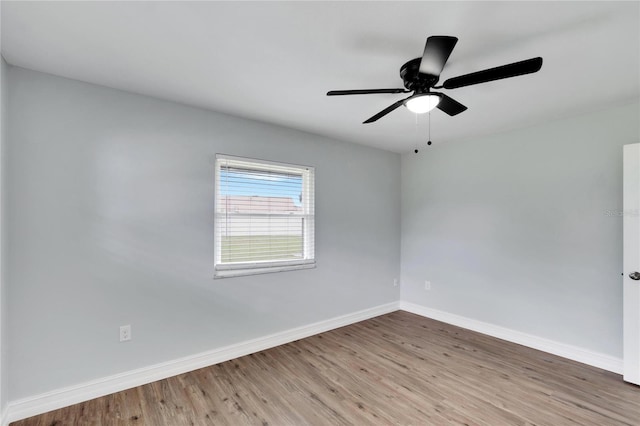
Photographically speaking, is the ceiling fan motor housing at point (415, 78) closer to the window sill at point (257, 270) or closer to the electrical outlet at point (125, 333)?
the window sill at point (257, 270)

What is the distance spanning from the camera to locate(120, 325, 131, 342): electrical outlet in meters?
2.36

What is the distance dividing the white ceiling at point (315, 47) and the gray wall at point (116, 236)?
304 millimetres

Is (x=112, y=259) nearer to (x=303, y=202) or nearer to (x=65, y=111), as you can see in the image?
(x=65, y=111)

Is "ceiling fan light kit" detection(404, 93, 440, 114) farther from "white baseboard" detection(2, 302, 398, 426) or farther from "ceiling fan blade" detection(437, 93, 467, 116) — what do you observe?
"white baseboard" detection(2, 302, 398, 426)

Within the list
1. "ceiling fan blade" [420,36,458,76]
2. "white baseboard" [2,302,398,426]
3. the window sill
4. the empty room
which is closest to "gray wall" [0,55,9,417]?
the empty room

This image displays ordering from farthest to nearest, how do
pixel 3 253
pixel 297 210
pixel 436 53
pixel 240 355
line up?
pixel 297 210 → pixel 240 355 → pixel 3 253 → pixel 436 53

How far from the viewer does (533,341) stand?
3.16 meters

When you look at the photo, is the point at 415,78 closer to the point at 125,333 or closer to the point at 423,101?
the point at 423,101

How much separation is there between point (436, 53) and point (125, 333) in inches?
116

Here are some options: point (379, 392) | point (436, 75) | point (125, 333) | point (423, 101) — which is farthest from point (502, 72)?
point (125, 333)

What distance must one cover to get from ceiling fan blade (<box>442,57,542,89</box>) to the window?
2061mm

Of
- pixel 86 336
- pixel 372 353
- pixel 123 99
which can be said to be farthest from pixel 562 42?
pixel 86 336

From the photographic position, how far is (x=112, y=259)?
91.7 inches

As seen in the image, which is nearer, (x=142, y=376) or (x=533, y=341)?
(x=142, y=376)
